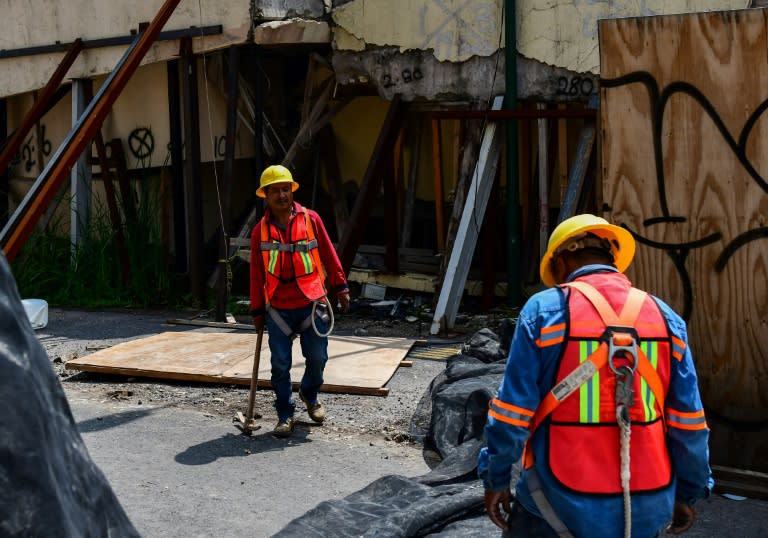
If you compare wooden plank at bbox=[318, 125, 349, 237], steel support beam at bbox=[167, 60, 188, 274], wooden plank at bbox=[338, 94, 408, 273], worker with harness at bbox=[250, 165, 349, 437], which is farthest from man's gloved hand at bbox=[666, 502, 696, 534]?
steel support beam at bbox=[167, 60, 188, 274]

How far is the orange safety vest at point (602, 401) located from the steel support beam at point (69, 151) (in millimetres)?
7331

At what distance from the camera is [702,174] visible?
18.0 feet

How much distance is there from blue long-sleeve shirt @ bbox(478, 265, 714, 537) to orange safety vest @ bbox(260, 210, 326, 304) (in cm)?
381

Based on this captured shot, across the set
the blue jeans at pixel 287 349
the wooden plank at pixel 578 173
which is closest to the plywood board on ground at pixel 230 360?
the blue jeans at pixel 287 349

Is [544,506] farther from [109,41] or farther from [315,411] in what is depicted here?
[109,41]

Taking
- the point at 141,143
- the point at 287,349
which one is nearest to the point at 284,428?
the point at 287,349

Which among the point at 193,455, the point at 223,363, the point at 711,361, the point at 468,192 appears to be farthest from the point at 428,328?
the point at 711,361

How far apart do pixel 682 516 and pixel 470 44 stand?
802 cm

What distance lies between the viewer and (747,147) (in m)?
5.39

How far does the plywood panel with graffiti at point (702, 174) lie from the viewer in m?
5.39

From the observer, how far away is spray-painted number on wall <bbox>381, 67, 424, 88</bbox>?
11.0m

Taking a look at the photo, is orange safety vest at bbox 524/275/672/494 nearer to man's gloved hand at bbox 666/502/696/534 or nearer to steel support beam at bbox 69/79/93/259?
man's gloved hand at bbox 666/502/696/534

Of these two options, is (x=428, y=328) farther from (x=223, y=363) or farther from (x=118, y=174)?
(x=118, y=174)

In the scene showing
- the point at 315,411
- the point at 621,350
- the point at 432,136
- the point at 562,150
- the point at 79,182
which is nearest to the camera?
the point at 621,350
